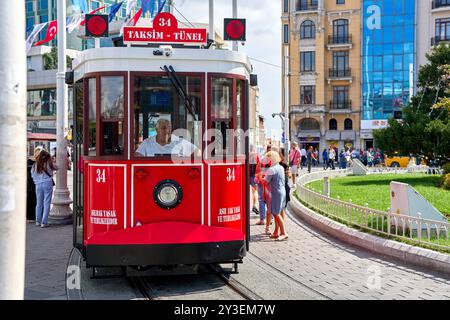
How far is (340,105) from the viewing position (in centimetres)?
5916

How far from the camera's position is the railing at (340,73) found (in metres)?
58.6

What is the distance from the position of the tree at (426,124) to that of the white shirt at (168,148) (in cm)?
1371

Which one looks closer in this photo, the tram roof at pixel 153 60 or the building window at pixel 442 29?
the tram roof at pixel 153 60

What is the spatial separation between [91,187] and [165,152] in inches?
40.9

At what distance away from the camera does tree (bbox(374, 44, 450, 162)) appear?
1998cm

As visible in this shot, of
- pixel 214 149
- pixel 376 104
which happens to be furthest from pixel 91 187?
pixel 376 104

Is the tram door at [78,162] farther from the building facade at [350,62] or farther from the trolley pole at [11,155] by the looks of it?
the building facade at [350,62]

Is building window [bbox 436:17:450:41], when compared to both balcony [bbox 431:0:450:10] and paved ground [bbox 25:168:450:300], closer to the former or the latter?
balcony [bbox 431:0:450:10]

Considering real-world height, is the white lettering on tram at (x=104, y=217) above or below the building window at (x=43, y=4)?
below

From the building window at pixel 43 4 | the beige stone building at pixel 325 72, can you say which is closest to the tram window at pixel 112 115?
the beige stone building at pixel 325 72

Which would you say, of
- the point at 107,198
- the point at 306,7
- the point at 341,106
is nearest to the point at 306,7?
the point at 306,7

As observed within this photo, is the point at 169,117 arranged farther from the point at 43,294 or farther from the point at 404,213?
the point at 404,213

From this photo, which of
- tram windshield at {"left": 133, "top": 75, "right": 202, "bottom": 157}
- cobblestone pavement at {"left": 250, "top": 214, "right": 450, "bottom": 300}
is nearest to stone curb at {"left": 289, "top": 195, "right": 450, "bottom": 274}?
cobblestone pavement at {"left": 250, "top": 214, "right": 450, "bottom": 300}
